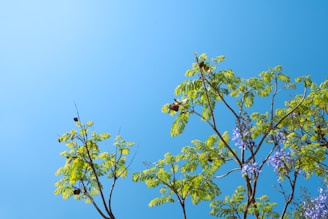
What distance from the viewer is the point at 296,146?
835 centimetres

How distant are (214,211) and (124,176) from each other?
222 cm

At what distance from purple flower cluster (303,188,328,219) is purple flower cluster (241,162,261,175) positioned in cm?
175

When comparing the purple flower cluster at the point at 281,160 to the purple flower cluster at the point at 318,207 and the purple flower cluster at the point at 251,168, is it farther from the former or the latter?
the purple flower cluster at the point at 318,207

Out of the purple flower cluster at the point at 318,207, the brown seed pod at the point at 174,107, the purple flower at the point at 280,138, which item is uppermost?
the brown seed pod at the point at 174,107

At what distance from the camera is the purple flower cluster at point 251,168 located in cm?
816

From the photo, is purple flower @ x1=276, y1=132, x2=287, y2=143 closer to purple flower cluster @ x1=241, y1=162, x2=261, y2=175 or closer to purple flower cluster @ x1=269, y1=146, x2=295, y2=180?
purple flower cluster @ x1=269, y1=146, x2=295, y2=180

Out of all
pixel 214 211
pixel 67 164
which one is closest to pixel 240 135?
pixel 214 211

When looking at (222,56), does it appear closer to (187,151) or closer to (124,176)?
(187,151)

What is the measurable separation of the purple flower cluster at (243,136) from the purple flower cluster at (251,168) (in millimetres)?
359

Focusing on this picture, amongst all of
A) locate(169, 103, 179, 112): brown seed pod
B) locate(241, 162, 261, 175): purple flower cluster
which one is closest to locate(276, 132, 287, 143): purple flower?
locate(241, 162, 261, 175): purple flower cluster

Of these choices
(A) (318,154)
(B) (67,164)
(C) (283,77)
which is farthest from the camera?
(C) (283,77)

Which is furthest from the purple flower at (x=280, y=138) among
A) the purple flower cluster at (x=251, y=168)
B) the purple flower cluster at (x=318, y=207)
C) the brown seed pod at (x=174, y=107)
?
the brown seed pod at (x=174, y=107)

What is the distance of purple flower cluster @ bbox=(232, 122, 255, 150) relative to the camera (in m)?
8.27

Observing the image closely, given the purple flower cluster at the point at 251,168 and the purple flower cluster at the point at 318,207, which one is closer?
the purple flower cluster at the point at 251,168
